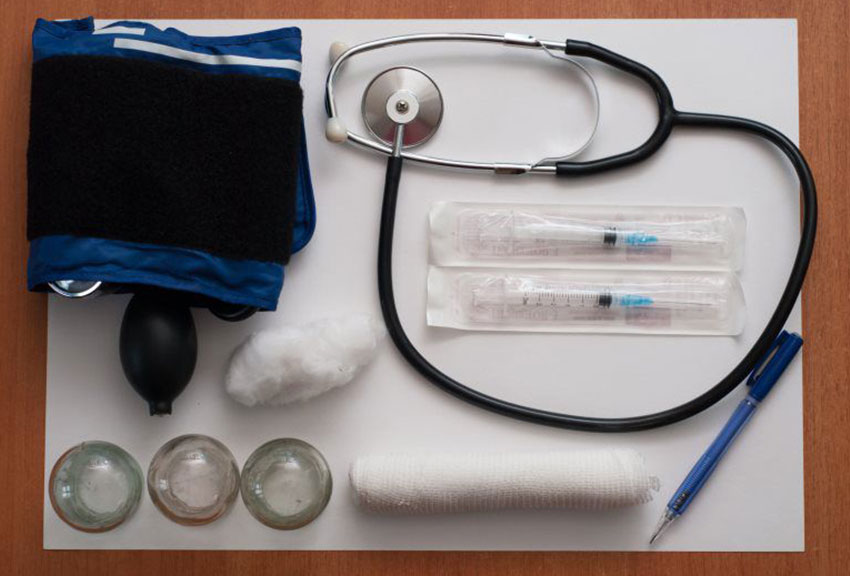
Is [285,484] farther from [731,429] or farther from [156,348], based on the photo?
Answer: [731,429]

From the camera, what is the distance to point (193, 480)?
2.71 ft

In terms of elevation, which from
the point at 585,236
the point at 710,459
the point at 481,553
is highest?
the point at 585,236

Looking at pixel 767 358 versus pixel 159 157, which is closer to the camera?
pixel 159 157

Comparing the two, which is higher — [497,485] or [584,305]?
[584,305]

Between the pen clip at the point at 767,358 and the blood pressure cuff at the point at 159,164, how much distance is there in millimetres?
544

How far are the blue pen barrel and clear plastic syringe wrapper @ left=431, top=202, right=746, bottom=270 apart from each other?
0.17m

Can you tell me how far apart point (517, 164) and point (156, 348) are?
447 mm

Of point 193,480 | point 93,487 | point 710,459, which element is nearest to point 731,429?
point 710,459

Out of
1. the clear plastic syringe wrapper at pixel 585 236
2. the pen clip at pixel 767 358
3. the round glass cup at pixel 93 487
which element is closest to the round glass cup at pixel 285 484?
the round glass cup at pixel 93 487

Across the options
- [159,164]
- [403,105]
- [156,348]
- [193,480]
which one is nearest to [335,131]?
[403,105]

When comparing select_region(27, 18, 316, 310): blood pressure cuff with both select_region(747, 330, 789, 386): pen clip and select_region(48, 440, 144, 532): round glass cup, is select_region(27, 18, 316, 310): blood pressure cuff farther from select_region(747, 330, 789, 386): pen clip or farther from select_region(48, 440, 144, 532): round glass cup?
select_region(747, 330, 789, 386): pen clip

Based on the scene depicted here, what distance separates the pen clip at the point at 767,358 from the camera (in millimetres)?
886

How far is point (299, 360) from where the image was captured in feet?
2.72

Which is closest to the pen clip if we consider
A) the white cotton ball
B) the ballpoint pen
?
the ballpoint pen
